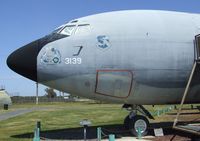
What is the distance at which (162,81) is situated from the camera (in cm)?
1720

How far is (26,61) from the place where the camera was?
663 inches

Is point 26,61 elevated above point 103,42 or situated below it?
below

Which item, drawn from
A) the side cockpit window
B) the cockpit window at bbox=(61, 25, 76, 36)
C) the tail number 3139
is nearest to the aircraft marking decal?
the tail number 3139

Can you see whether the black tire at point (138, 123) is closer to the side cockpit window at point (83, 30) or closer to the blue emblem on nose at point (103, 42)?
the blue emblem on nose at point (103, 42)

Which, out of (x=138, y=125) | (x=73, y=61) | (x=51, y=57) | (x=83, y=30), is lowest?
(x=138, y=125)

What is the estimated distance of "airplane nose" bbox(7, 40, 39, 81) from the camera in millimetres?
16812

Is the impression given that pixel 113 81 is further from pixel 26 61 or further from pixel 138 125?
pixel 26 61

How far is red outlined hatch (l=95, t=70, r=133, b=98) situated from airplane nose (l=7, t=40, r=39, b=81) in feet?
8.64

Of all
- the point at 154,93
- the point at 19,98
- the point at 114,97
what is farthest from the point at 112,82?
the point at 19,98

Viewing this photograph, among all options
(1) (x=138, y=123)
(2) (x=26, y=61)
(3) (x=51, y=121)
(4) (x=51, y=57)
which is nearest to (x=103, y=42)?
(4) (x=51, y=57)

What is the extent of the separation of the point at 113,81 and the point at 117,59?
913mm

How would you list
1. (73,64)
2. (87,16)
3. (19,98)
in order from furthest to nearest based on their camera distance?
(19,98) < (87,16) < (73,64)

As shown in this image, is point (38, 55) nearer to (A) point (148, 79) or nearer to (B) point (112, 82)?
(B) point (112, 82)

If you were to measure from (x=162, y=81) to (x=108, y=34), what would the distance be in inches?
117
